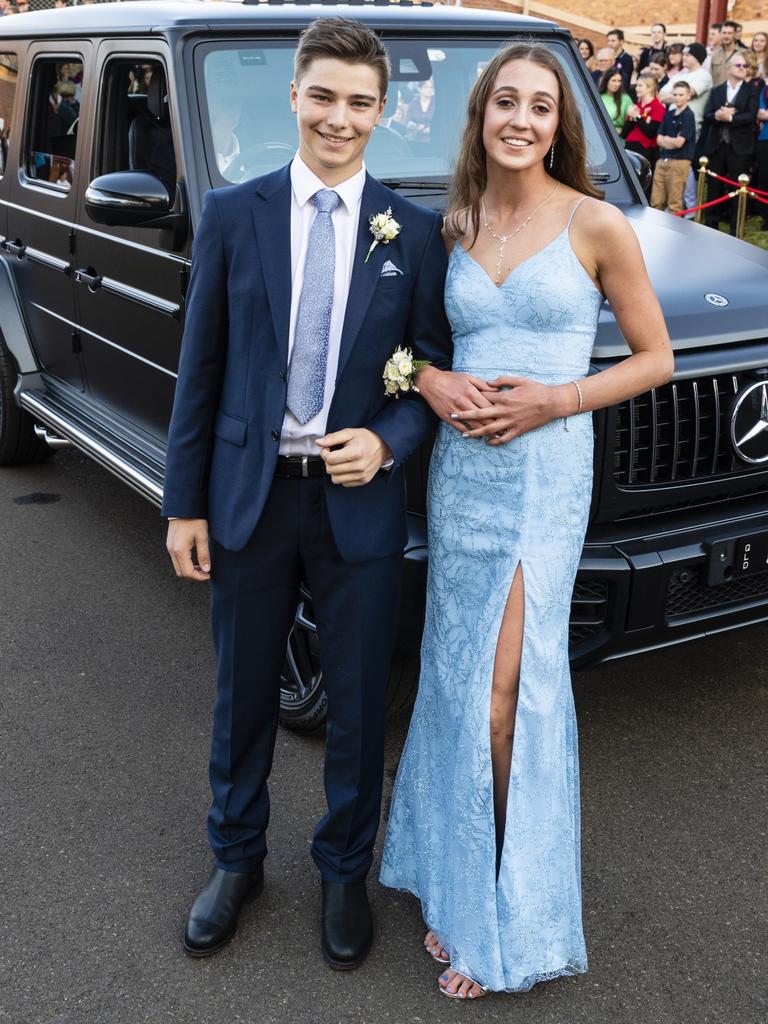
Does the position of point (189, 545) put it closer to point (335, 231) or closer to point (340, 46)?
point (335, 231)

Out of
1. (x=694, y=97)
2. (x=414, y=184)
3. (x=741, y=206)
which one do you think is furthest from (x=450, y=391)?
(x=694, y=97)

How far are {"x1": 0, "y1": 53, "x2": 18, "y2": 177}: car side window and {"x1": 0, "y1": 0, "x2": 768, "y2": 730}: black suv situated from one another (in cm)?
2

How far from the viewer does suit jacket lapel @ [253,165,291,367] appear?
2.25m

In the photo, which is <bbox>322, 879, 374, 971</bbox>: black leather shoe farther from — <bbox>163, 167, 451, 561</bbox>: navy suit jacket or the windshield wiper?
the windshield wiper

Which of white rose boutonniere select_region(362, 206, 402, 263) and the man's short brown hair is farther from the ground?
the man's short brown hair

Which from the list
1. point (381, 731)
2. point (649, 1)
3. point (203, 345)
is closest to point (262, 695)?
point (381, 731)

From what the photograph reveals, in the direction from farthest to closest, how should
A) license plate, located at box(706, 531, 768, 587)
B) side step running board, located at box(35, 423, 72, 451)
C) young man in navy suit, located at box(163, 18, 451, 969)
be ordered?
1. side step running board, located at box(35, 423, 72, 451)
2. license plate, located at box(706, 531, 768, 587)
3. young man in navy suit, located at box(163, 18, 451, 969)

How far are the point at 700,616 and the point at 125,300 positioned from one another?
228 cm

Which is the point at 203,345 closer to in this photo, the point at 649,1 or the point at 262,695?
the point at 262,695

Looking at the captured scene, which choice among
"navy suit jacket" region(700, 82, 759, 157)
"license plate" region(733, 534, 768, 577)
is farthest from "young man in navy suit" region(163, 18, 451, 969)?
"navy suit jacket" region(700, 82, 759, 157)

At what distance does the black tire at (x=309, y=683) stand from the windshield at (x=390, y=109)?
1.40 metres

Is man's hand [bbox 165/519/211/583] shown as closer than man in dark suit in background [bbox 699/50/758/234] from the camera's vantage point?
Yes

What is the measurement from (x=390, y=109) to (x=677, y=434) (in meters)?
1.64

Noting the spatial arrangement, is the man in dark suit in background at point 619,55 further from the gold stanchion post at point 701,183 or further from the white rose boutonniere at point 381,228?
the white rose boutonniere at point 381,228
